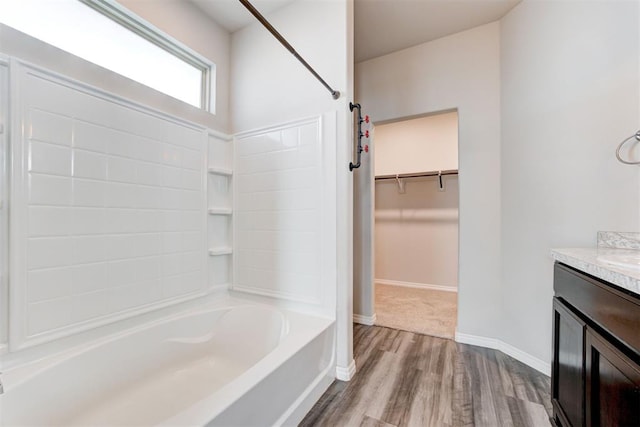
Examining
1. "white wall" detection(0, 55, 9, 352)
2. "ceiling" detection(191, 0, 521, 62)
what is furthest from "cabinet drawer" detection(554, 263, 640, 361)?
"white wall" detection(0, 55, 9, 352)

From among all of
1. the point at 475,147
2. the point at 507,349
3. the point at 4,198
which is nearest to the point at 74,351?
the point at 4,198

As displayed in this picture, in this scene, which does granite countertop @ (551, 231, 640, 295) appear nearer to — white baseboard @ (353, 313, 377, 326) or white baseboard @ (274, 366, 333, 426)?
white baseboard @ (274, 366, 333, 426)

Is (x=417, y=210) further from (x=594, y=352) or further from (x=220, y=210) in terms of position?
(x=594, y=352)

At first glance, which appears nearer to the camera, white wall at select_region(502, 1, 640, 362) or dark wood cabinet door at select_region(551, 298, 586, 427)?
dark wood cabinet door at select_region(551, 298, 586, 427)

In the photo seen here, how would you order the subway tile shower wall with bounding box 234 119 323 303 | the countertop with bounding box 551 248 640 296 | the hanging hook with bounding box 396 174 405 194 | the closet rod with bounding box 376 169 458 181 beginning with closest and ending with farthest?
1. the countertop with bounding box 551 248 640 296
2. the subway tile shower wall with bounding box 234 119 323 303
3. the closet rod with bounding box 376 169 458 181
4. the hanging hook with bounding box 396 174 405 194

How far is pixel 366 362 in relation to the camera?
202 centimetres

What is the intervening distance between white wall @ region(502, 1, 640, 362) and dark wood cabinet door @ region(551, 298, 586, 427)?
64 centimetres

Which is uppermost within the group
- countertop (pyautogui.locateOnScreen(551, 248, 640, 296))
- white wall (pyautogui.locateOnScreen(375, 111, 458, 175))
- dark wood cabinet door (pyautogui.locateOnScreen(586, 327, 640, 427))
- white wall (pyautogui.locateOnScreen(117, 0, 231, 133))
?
white wall (pyautogui.locateOnScreen(117, 0, 231, 133))

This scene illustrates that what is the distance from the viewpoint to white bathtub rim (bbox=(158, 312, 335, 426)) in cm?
92

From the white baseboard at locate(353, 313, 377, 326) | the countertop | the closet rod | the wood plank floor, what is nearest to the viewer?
the countertop

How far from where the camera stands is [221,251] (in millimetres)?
2193

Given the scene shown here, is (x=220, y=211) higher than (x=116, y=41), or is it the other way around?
(x=116, y=41)

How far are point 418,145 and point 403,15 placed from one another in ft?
6.52

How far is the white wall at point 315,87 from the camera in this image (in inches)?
72.6
